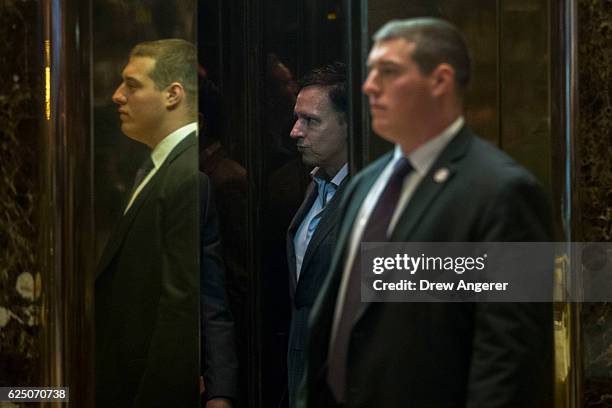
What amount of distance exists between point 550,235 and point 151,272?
3.21 feet

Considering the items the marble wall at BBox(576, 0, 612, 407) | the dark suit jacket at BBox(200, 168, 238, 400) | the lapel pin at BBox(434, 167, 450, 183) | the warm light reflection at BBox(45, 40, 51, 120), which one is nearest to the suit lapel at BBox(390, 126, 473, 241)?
the lapel pin at BBox(434, 167, 450, 183)

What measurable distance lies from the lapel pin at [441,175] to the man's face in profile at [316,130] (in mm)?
277

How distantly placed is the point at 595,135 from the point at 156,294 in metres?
1.16

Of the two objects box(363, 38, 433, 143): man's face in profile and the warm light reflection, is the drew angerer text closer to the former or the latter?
box(363, 38, 433, 143): man's face in profile

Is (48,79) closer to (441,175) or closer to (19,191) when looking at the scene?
(19,191)

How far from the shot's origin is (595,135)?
2389 millimetres

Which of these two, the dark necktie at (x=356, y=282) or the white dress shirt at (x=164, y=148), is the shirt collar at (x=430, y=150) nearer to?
the dark necktie at (x=356, y=282)

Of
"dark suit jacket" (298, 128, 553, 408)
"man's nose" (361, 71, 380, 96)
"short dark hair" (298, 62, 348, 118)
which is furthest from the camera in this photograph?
"short dark hair" (298, 62, 348, 118)

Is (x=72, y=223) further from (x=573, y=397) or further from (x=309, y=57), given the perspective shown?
(x=573, y=397)

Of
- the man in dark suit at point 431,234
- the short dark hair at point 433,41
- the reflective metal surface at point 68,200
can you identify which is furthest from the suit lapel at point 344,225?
the reflective metal surface at point 68,200

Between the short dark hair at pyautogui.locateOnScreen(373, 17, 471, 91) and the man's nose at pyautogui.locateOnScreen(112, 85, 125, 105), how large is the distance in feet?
2.13

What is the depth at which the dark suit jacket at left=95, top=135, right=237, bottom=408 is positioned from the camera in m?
2.41

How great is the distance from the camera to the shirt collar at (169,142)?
7.88 feet

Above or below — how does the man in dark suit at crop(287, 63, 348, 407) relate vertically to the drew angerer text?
above
